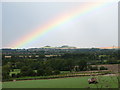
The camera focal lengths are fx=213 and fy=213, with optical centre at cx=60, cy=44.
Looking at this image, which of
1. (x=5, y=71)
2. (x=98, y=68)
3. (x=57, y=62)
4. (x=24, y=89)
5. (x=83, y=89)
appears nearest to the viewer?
(x=83, y=89)

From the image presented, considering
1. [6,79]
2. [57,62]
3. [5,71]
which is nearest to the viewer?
[6,79]

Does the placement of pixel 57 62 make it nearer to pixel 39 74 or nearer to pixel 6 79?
pixel 39 74

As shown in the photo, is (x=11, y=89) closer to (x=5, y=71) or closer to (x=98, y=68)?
(x=5, y=71)

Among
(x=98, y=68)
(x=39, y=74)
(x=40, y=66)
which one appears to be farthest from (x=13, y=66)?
(x=98, y=68)

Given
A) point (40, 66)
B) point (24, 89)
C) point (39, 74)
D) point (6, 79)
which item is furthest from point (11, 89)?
point (40, 66)

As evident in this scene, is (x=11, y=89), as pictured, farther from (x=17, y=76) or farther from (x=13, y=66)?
(x=13, y=66)

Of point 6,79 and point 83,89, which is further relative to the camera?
point 6,79

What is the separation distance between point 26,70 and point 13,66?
6.84 m

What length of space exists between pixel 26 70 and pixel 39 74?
1986 mm

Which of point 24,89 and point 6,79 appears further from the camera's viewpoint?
point 6,79

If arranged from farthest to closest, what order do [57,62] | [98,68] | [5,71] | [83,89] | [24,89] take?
1. [57,62]
2. [98,68]
3. [5,71]
4. [24,89]
5. [83,89]

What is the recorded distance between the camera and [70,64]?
35.9 metres

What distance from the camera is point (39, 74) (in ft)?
100

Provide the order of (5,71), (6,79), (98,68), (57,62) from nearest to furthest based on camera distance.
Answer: (6,79), (5,71), (98,68), (57,62)
